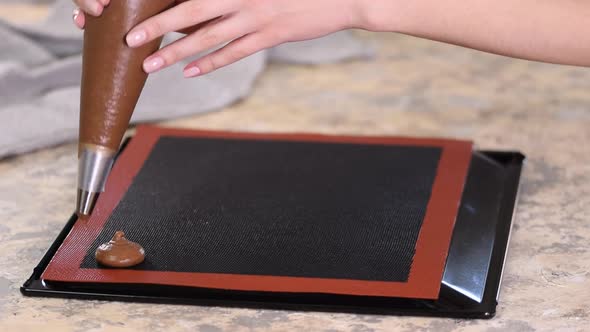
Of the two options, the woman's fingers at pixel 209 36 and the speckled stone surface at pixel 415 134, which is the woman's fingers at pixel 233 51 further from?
the speckled stone surface at pixel 415 134

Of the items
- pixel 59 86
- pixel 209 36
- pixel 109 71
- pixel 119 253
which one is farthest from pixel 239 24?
pixel 59 86

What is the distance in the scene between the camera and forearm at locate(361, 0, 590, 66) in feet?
3.65

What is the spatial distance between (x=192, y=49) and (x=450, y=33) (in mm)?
278

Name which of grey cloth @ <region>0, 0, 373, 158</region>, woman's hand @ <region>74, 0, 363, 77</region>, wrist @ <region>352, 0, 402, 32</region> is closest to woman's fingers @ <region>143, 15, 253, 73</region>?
woman's hand @ <region>74, 0, 363, 77</region>

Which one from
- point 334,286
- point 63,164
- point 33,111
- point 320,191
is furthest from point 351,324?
point 33,111

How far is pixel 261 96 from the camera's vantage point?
67.7 inches

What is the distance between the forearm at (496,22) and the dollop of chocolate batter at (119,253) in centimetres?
34

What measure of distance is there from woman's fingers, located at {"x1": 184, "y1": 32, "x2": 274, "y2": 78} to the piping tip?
0.53 ft

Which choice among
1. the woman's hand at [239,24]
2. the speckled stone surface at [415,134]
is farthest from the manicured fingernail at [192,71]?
the speckled stone surface at [415,134]

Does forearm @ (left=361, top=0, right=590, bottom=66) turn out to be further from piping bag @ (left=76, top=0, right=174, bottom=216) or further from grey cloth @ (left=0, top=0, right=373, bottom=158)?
grey cloth @ (left=0, top=0, right=373, bottom=158)

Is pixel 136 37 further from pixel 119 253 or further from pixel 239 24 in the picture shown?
pixel 119 253

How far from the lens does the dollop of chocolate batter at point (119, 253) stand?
1068 millimetres

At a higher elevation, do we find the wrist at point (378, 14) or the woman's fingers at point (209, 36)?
the wrist at point (378, 14)

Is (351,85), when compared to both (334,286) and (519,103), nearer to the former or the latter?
(519,103)
